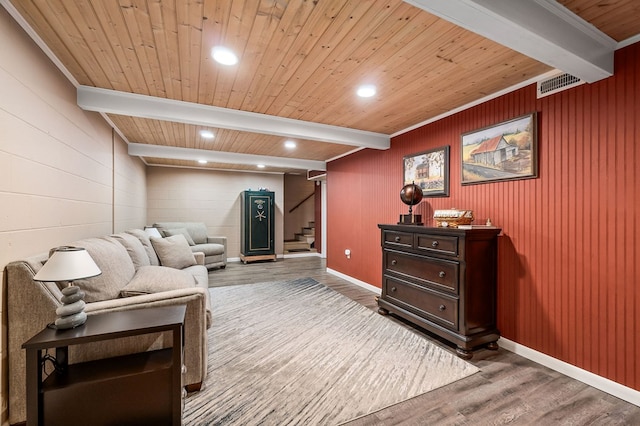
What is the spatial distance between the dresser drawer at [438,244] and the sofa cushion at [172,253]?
118 inches

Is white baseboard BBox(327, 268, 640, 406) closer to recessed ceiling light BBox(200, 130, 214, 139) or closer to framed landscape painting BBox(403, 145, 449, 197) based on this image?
framed landscape painting BBox(403, 145, 449, 197)

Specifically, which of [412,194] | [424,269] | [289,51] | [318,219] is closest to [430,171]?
[412,194]

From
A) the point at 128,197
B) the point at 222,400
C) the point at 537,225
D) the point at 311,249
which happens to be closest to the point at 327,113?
the point at 537,225

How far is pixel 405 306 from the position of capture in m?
3.01

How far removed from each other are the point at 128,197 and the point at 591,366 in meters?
5.82

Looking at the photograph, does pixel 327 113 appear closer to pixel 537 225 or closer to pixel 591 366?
pixel 537 225

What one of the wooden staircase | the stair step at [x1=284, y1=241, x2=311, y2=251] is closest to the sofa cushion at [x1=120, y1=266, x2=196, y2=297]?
the wooden staircase

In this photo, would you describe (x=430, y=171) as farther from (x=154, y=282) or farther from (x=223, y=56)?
(x=154, y=282)

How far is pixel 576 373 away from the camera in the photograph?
207 cm

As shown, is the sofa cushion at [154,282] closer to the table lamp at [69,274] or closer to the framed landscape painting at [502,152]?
the table lamp at [69,274]

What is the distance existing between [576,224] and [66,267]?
10.9ft

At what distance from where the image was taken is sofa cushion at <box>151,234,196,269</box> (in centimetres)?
354

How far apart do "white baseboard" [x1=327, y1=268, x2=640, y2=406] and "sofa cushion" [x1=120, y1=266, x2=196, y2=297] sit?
2.95m

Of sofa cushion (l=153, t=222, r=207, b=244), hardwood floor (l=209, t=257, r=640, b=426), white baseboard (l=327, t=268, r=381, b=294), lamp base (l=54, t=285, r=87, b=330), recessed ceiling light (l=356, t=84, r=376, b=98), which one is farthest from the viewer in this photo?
sofa cushion (l=153, t=222, r=207, b=244)
